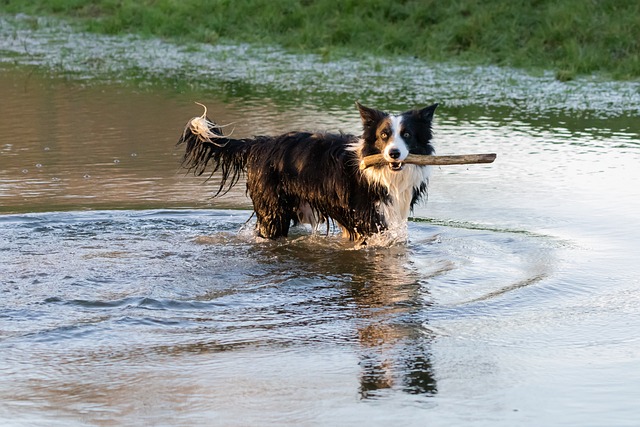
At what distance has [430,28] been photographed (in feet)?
63.8

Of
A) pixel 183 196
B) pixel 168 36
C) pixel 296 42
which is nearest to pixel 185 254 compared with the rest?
pixel 183 196

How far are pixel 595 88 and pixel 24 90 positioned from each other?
307 inches

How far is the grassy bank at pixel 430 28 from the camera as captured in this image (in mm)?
17391

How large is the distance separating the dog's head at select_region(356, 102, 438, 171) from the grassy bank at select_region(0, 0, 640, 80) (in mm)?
8473

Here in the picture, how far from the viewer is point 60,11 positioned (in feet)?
85.9

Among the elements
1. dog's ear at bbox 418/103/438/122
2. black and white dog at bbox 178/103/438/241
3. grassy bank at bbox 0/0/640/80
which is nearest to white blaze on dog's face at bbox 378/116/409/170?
black and white dog at bbox 178/103/438/241

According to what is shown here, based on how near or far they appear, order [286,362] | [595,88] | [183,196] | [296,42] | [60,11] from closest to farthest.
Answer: [286,362] < [183,196] < [595,88] < [296,42] < [60,11]

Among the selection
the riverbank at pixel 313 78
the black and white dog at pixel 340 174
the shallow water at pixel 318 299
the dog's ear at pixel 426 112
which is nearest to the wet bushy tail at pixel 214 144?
the black and white dog at pixel 340 174

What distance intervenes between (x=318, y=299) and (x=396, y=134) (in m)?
1.52

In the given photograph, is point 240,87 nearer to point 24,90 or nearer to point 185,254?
point 24,90

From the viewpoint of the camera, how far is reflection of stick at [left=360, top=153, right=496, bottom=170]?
26.0 feet

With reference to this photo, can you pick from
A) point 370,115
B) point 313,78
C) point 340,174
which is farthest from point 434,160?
point 313,78

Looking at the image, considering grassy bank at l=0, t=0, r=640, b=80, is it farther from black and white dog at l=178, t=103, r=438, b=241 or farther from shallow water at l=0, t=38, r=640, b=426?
black and white dog at l=178, t=103, r=438, b=241

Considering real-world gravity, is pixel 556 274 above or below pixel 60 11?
below
